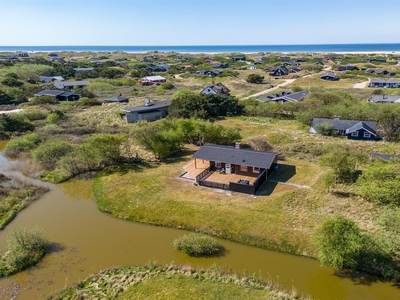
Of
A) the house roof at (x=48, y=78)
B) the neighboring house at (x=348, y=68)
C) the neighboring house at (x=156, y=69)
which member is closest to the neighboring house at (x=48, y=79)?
the house roof at (x=48, y=78)

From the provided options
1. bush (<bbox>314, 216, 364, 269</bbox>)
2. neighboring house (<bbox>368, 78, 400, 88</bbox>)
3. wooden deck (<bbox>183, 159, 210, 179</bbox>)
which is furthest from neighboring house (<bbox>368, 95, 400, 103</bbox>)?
bush (<bbox>314, 216, 364, 269</bbox>)

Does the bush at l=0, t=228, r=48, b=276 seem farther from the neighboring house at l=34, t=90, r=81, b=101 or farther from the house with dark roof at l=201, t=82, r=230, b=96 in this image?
the neighboring house at l=34, t=90, r=81, b=101

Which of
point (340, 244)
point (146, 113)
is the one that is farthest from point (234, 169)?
point (146, 113)

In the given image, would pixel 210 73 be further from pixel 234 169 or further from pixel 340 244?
pixel 340 244

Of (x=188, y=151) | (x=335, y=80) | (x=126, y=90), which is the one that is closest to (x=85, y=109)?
(x=126, y=90)

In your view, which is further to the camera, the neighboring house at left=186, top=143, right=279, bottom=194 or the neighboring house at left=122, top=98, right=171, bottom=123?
the neighboring house at left=122, top=98, right=171, bottom=123

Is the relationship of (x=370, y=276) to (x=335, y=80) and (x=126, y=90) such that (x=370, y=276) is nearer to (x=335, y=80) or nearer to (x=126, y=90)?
(x=126, y=90)
